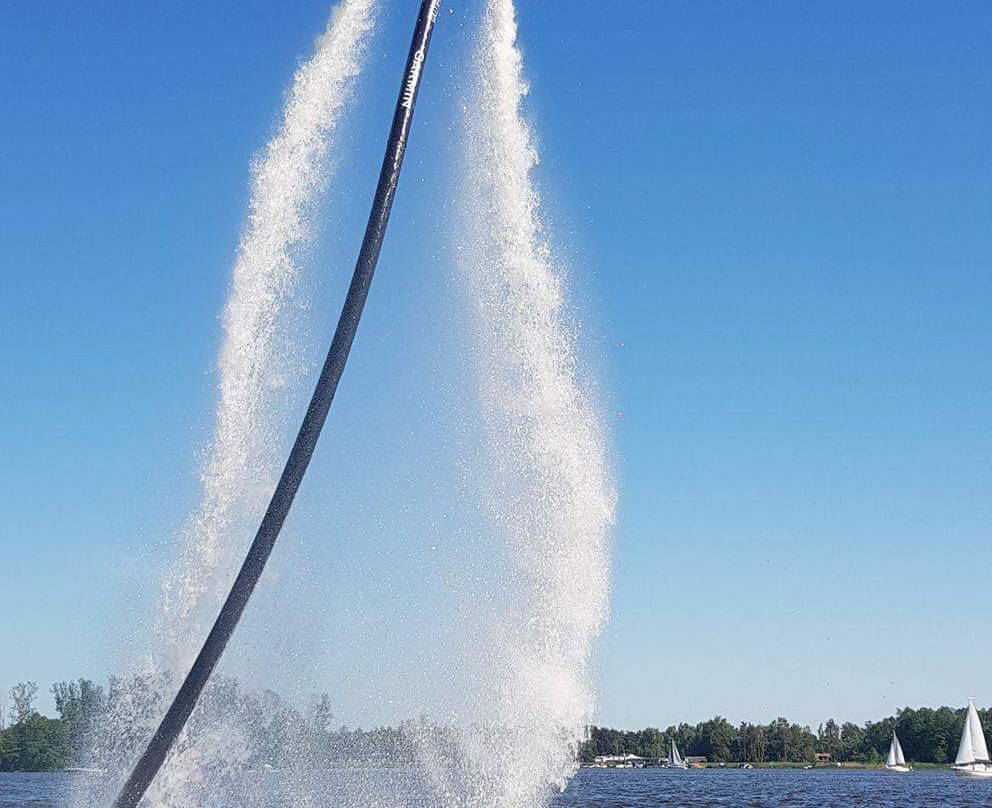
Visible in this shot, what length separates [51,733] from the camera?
129 m

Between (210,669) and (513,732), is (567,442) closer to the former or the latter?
(513,732)

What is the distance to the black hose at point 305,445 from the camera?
58.7 ft

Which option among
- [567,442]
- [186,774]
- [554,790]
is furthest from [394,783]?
[567,442]

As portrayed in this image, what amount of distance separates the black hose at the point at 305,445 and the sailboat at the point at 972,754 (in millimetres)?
100474

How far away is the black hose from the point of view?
17.9 metres

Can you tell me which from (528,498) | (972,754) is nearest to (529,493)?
(528,498)

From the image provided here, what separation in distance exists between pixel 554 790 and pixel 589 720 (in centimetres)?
211

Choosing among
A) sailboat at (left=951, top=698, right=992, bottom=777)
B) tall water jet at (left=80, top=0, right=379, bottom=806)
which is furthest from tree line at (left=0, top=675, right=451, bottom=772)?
sailboat at (left=951, top=698, right=992, bottom=777)

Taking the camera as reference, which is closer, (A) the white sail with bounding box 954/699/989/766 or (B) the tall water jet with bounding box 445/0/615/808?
(B) the tall water jet with bounding box 445/0/615/808

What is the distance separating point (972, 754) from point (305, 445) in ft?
343

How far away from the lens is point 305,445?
18.5m

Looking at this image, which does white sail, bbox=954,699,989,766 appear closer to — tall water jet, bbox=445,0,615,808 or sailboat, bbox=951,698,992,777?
sailboat, bbox=951,698,992,777

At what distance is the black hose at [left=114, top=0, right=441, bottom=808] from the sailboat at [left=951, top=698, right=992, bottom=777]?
100m

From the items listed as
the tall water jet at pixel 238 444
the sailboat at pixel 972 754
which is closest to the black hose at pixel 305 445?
the tall water jet at pixel 238 444
